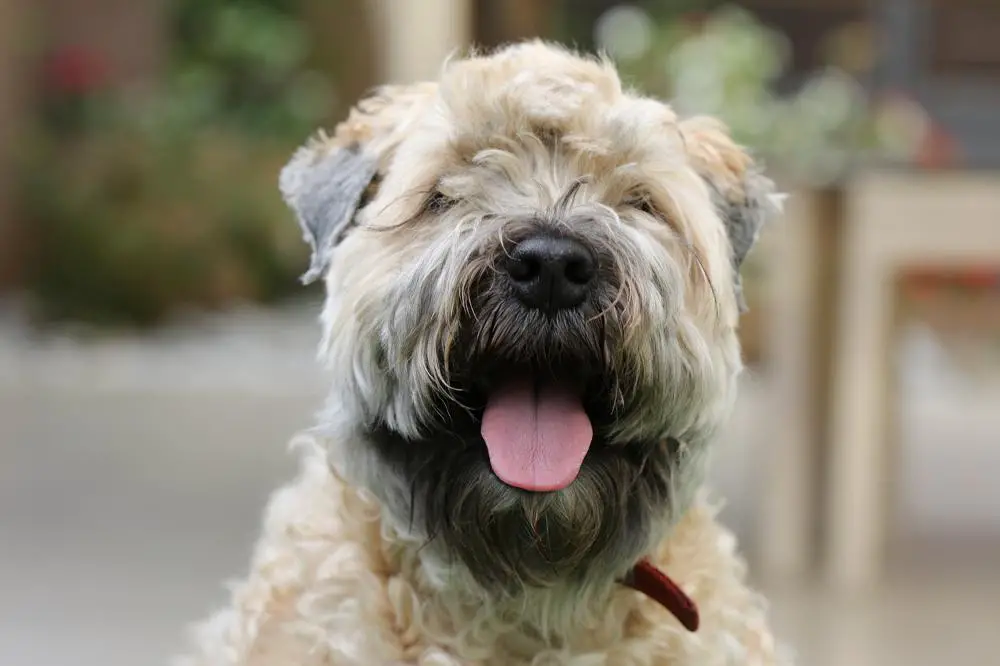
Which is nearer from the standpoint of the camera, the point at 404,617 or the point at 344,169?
the point at 404,617

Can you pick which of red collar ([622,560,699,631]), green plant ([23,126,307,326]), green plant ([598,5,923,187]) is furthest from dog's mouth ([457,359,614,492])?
green plant ([23,126,307,326])

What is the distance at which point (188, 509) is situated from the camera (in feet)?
16.1

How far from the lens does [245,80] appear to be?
12.0 metres

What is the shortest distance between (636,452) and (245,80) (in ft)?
35.2

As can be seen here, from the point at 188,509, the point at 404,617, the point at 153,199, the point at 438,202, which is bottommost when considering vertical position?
the point at 188,509

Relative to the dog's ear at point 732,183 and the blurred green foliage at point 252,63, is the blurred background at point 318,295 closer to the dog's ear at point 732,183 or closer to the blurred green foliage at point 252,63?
the blurred green foliage at point 252,63

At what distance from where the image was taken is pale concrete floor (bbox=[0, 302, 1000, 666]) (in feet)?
12.2

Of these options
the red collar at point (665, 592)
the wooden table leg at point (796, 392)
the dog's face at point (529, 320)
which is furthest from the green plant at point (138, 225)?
the red collar at point (665, 592)

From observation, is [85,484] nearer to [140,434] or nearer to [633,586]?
[140,434]

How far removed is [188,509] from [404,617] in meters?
3.20

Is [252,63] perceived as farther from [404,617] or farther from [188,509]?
[404,617]

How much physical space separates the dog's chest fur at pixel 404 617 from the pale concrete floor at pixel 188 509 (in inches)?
65.1

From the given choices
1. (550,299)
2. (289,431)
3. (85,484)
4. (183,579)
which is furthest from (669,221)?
(289,431)

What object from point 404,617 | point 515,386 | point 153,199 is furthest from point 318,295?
point 515,386
